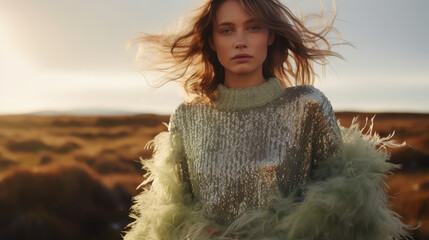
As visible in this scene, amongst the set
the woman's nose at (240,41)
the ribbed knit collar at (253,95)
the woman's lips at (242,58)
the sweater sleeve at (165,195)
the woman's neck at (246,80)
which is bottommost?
the sweater sleeve at (165,195)

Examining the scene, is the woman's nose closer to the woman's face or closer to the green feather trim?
the woman's face

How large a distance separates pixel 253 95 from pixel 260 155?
27 centimetres

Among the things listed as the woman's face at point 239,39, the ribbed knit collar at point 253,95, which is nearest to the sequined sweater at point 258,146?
the ribbed knit collar at point 253,95

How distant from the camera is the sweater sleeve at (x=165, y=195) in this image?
1.86m

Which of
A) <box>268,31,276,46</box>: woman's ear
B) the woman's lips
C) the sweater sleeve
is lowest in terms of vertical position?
the sweater sleeve

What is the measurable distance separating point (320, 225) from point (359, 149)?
16.0 inches

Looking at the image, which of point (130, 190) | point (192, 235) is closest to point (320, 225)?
point (192, 235)

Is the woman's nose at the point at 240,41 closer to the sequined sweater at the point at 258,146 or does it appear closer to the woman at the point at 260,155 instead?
the woman at the point at 260,155

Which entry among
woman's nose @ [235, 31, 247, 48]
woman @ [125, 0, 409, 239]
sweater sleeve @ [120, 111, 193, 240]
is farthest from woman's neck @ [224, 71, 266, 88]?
sweater sleeve @ [120, 111, 193, 240]

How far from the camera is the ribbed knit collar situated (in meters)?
1.87

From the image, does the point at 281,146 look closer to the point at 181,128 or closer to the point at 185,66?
the point at 181,128

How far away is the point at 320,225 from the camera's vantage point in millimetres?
1501

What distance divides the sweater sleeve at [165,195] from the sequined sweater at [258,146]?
0.08m

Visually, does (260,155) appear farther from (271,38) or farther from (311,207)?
(271,38)
